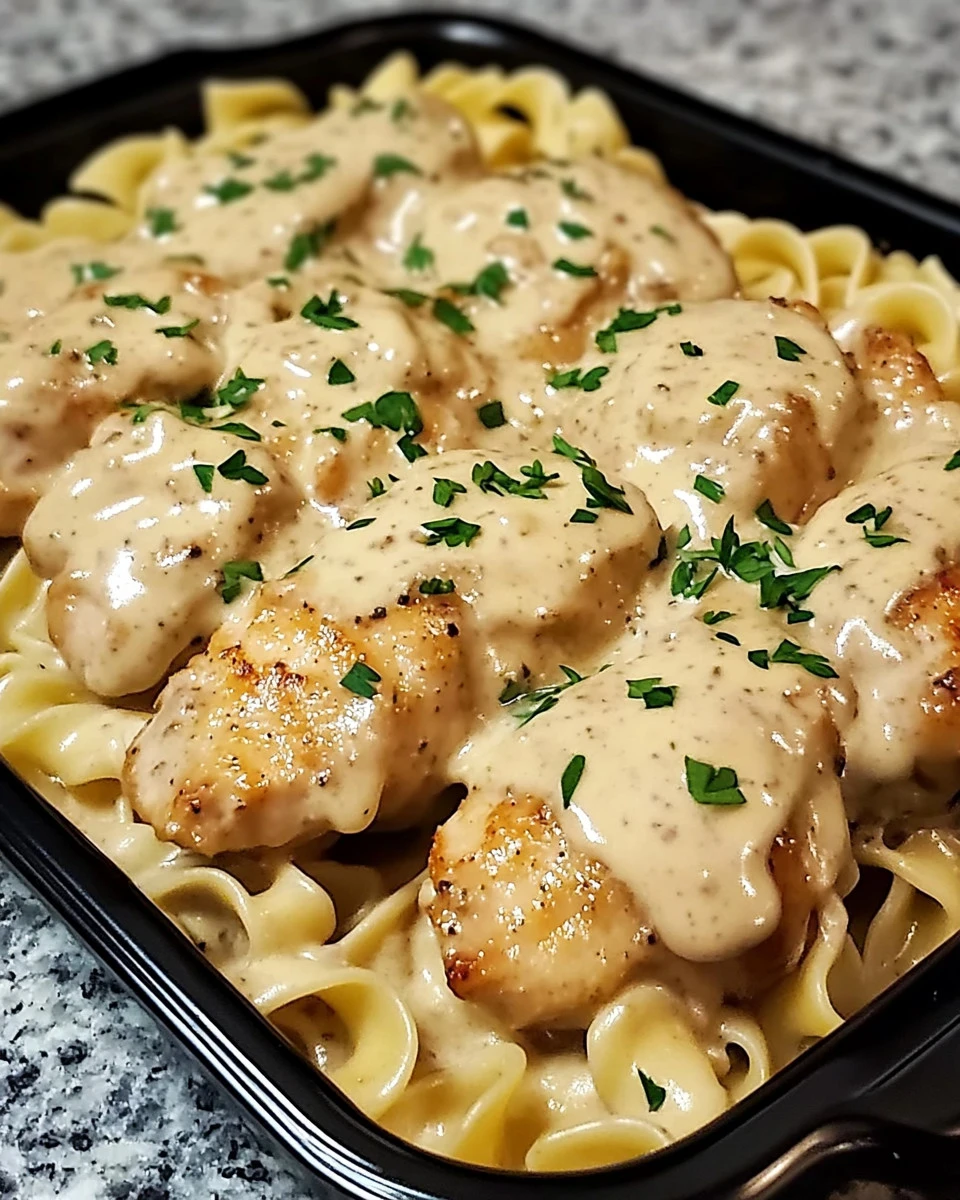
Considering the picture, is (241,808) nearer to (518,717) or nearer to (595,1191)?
(518,717)

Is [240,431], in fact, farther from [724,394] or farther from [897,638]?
[897,638]

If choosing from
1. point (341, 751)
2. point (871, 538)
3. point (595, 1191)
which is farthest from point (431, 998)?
point (871, 538)

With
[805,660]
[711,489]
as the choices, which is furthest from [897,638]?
[711,489]

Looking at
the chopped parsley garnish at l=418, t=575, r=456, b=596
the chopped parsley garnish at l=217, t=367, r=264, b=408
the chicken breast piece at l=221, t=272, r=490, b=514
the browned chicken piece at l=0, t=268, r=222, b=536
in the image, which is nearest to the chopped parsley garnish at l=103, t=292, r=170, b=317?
the browned chicken piece at l=0, t=268, r=222, b=536

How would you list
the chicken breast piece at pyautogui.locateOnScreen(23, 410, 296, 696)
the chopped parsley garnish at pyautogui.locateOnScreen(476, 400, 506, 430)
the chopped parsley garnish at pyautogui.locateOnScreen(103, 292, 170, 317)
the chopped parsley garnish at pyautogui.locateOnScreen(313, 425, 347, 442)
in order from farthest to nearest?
the chopped parsley garnish at pyautogui.locateOnScreen(103, 292, 170, 317) → the chopped parsley garnish at pyautogui.locateOnScreen(476, 400, 506, 430) → the chopped parsley garnish at pyautogui.locateOnScreen(313, 425, 347, 442) → the chicken breast piece at pyautogui.locateOnScreen(23, 410, 296, 696)

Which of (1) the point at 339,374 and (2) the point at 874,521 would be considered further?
(1) the point at 339,374

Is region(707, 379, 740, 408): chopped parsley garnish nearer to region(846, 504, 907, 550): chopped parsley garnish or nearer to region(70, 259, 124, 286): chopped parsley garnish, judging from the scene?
region(846, 504, 907, 550): chopped parsley garnish
